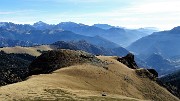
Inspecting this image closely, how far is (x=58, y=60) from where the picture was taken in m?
142

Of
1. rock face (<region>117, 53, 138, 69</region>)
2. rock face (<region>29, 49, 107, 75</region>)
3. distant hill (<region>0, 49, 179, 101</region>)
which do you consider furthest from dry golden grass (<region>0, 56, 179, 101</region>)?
rock face (<region>117, 53, 138, 69</region>)

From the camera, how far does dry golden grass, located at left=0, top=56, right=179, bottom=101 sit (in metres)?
67.5

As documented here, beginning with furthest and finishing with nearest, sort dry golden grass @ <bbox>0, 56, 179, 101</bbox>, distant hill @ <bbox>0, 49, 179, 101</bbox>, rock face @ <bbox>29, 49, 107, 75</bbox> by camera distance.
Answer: rock face @ <bbox>29, 49, 107, 75</bbox>, distant hill @ <bbox>0, 49, 179, 101</bbox>, dry golden grass @ <bbox>0, 56, 179, 101</bbox>

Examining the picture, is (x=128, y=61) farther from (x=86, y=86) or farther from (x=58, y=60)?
(x=86, y=86)

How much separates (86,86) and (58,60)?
4451 cm

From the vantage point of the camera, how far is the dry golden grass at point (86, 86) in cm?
6750

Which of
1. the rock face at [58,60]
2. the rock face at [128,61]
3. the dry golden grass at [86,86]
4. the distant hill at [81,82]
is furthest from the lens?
the rock face at [128,61]

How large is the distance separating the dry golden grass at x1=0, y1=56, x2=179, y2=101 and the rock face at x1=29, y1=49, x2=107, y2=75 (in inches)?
342

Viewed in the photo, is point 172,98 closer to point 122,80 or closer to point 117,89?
point 122,80

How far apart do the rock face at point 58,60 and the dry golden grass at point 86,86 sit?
870cm

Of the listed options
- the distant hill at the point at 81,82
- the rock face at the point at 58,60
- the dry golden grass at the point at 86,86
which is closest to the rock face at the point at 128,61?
the dry golden grass at the point at 86,86

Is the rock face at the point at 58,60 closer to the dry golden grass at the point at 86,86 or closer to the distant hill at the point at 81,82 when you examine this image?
the distant hill at the point at 81,82

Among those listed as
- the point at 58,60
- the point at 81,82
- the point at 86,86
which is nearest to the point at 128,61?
the point at 58,60

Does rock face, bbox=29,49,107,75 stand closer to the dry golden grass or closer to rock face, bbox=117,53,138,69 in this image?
the dry golden grass
